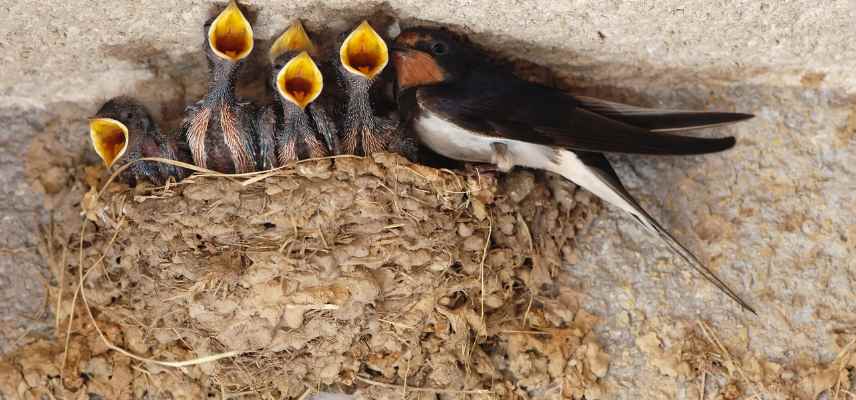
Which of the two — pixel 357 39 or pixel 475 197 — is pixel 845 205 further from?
pixel 357 39

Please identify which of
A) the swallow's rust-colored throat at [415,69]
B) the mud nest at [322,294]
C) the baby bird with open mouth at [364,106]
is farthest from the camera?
the swallow's rust-colored throat at [415,69]

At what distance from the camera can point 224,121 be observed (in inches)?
89.3

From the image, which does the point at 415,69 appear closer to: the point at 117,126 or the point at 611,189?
the point at 611,189

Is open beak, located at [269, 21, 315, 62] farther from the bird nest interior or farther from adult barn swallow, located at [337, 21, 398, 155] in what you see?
the bird nest interior

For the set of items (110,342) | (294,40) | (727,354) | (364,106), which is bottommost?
(110,342)

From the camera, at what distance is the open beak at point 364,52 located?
2.19 meters

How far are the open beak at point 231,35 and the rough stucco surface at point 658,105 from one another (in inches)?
1.7

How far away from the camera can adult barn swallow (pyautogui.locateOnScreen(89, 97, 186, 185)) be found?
2.25 m

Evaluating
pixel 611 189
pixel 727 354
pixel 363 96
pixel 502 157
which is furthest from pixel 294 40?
pixel 727 354

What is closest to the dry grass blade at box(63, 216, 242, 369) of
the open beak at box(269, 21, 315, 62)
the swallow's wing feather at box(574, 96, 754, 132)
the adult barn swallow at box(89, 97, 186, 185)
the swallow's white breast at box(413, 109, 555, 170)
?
the adult barn swallow at box(89, 97, 186, 185)

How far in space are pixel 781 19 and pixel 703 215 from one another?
0.52 m

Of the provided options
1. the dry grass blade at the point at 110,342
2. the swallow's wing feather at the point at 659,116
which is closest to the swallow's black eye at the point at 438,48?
the swallow's wing feather at the point at 659,116

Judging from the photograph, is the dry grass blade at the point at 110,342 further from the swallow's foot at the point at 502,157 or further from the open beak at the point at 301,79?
the swallow's foot at the point at 502,157

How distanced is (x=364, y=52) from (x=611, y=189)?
0.66m
